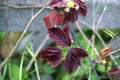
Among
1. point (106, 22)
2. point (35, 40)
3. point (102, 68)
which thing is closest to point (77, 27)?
point (106, 22)

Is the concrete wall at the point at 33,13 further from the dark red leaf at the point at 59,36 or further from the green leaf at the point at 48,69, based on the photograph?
the green leaf at the point at 48,69

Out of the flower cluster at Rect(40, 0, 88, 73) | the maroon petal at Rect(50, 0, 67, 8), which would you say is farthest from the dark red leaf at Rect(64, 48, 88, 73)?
the maroon petal at Rect(50, 0, 67, 8)

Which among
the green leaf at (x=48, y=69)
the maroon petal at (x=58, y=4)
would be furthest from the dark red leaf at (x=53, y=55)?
the green leaf at (x=48, y=69)

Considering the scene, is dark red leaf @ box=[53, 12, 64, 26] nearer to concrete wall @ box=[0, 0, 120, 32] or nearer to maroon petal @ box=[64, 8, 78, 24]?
maroon petal @ box=[64, 8, 78, 24]

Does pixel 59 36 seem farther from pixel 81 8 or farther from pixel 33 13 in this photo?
pixel 33 13

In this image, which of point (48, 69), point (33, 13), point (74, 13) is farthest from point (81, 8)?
point (48, 69)

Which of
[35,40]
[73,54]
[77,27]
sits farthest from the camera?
[35,40]

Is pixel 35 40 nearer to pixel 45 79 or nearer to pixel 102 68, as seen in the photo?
pixel 45 79
